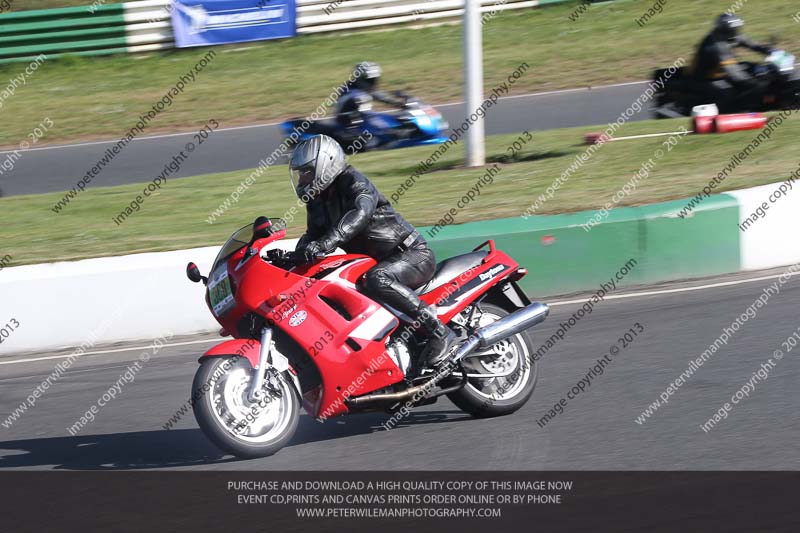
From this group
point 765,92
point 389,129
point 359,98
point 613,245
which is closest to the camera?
point 613,245

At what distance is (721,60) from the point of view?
15.6 m

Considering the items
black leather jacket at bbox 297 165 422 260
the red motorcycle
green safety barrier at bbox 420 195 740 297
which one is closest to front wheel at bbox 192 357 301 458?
the red motorcycle

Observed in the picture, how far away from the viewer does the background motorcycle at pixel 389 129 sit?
1628cm

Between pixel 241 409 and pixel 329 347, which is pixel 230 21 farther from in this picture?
pixel 241 409

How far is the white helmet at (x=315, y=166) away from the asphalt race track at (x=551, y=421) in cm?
149

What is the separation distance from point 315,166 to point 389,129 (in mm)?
10399

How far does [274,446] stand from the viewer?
5.86 meters

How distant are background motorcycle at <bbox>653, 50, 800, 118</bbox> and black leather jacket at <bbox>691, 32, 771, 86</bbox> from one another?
134mm

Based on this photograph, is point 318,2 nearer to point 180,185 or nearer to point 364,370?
point 180,185

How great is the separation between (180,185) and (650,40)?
1246 centimetres

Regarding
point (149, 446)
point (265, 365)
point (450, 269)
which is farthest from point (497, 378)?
point (149, 446)

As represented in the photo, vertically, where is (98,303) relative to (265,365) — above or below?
below

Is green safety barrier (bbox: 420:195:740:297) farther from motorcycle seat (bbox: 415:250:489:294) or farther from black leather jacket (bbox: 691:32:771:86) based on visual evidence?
black leather jacket (bbox: 691:32:771:86)
